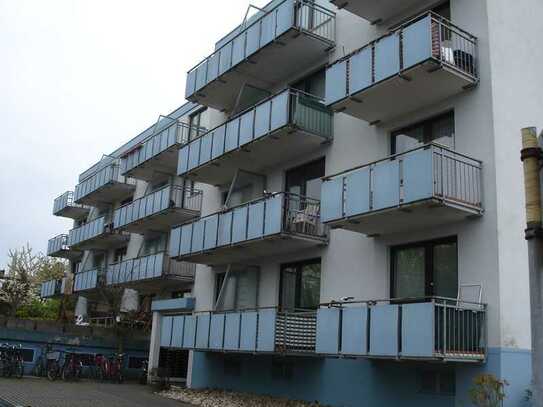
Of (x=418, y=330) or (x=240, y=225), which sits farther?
(x=240, y=225)

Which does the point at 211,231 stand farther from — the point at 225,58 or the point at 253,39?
the point at 253,39

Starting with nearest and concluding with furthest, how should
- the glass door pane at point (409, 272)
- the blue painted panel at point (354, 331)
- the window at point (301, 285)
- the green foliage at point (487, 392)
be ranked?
the green foliage at point (487, 392), the blue painted panel at point (354, 331), the glass door pane at point (409, 272), the window at point (301, 285)

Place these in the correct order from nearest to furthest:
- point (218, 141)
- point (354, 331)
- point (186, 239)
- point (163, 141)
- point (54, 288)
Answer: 1. point (354, 331)
2. point (218, 141)
3. point (186, 239)
4. point (163, 141)
5. point (54, 288)

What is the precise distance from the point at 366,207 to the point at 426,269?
213 cm

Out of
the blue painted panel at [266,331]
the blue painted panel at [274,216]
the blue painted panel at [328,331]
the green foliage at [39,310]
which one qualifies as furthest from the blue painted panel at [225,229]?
the green foliage at [39,310]

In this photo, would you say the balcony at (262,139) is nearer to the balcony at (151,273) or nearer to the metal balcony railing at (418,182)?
the metal balcony railing at (418,182)

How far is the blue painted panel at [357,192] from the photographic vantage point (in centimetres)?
1501

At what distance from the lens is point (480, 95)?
14.6 metres

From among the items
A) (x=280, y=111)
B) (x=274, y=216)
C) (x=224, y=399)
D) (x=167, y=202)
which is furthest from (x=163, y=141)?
(x=224, y=399)

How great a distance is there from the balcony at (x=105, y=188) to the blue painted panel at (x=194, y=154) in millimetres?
15054

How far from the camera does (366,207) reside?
14.9 metres

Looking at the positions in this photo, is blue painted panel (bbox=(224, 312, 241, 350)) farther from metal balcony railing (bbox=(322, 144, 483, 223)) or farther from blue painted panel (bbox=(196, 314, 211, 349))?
metal balcony railing (bbox=(322, 144, 483, 223))

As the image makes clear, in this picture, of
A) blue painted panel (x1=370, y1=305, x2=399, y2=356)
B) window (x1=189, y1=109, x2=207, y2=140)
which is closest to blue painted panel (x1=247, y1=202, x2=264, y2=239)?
blue painted panel (x1=370, y1=305, x2=399, y2=356)

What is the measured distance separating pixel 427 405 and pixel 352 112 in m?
7.69
